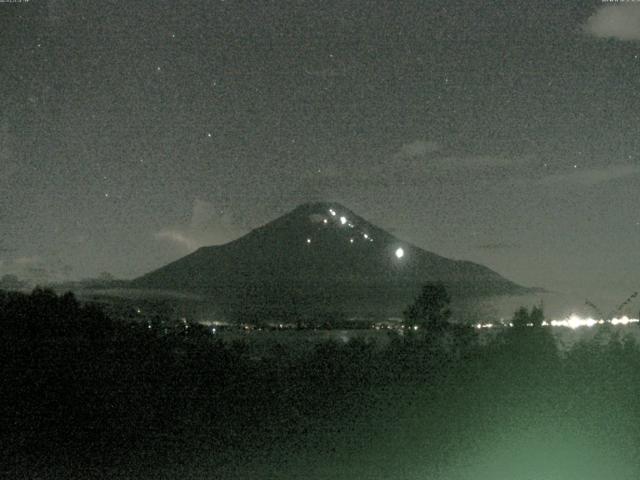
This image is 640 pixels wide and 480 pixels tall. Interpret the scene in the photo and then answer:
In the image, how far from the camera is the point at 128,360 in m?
14.0

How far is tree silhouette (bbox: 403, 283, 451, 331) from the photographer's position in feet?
63.0

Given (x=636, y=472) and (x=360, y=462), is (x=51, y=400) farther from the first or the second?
(x=636, y=472)

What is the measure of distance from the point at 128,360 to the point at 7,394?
74.7 inches

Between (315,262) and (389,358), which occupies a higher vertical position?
(315,262)

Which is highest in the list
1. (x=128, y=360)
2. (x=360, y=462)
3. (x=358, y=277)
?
(x=358, y=277)

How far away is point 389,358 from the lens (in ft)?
47.5

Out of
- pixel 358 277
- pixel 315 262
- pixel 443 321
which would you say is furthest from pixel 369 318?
pixel 315 262

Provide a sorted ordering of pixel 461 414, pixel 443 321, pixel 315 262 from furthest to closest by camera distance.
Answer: pixel 315 262 < pixel 443 321 < pixel 461 414

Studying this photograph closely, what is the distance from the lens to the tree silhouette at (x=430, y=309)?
19.2 m

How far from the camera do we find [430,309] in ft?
66.0

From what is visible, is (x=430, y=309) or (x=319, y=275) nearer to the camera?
(x=430, y=309)

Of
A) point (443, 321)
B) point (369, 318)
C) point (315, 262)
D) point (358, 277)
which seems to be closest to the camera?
point (443, 321)

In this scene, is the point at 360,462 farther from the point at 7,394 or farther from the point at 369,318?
the point at 369,318

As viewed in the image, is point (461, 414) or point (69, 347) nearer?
point (461, 414)
